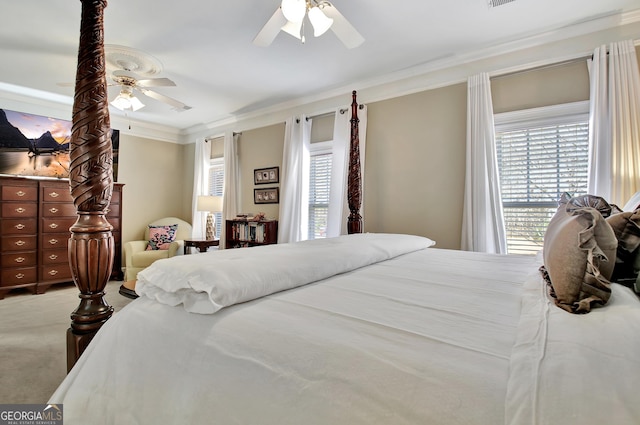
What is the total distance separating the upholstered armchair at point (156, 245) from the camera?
432 centimetres

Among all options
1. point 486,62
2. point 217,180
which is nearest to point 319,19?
point 486,62

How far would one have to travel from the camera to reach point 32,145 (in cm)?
414

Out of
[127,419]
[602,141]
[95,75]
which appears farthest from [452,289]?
[602,141]

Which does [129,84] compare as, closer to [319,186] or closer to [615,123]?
[319,186]

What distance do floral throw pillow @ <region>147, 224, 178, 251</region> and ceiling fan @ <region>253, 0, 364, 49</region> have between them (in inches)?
151

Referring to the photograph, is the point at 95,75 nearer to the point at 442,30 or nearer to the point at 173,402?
the point at 173,402

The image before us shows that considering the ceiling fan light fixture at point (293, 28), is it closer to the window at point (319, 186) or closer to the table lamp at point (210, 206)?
the window at point (319, 186)

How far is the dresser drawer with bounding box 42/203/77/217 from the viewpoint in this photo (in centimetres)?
393

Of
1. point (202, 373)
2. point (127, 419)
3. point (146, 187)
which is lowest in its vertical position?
point (127, 419)

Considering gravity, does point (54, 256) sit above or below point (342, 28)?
below

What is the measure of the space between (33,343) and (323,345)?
114 inches

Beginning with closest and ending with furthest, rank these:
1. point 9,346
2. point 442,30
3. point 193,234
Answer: point 9,346 → point 442,30 → point 193,234

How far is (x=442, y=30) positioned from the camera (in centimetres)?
262

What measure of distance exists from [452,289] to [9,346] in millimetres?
3192
